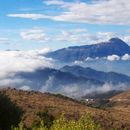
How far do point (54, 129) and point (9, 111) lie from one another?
37.0 meters

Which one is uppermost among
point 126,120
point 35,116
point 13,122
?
point 13,122

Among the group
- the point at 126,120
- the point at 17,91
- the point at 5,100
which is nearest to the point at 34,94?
the point at 17,91

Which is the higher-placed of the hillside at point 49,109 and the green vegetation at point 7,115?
the green vegetation at point 7,115

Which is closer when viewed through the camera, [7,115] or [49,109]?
[7,115]

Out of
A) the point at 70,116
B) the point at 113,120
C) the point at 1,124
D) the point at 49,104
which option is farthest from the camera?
the point at 49,104

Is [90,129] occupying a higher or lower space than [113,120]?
higher

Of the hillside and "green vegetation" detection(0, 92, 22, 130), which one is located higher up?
"green vegetation" detection(0, 92, 22, 130)

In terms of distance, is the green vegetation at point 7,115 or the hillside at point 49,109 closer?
the green vegetation at point 7,115

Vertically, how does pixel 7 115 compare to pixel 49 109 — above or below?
above

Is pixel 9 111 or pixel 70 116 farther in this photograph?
pixel 70 116

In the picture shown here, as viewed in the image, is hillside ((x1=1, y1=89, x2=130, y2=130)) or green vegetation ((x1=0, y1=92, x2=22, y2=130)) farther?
hillside ((x1=1, y1=89, x2=130, y2=130))

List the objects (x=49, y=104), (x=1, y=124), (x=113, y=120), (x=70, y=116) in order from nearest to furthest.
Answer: (x=1, y=124)
(x=70, y=116)
(x=113, y=120)
(x=49, y=104)

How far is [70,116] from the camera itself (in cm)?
11912

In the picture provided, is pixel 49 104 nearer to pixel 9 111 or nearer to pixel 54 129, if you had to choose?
pixel 9 111
